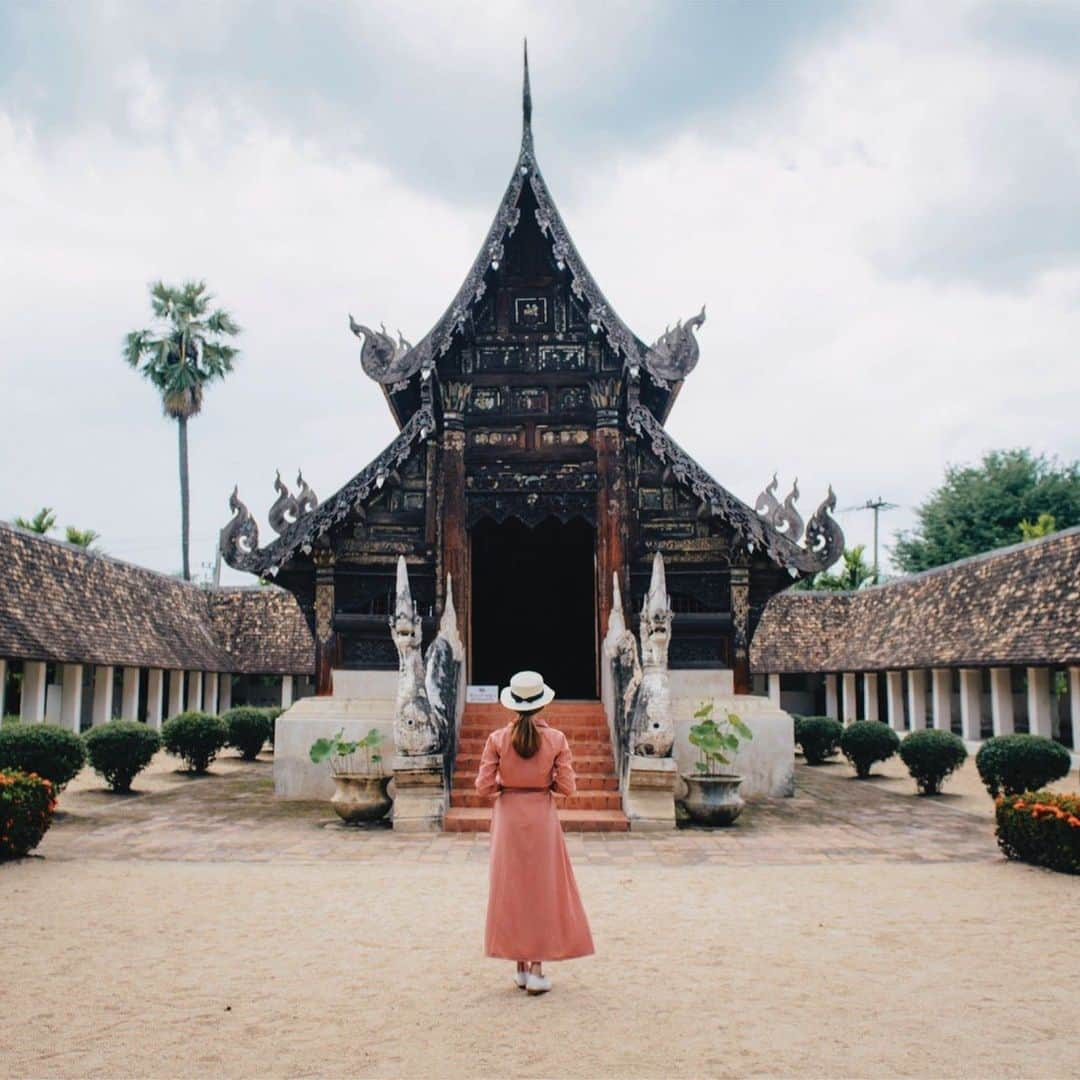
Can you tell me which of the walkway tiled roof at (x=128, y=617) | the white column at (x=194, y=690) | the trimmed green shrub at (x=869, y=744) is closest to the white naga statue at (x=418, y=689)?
the trimmed green shrub at (x=869, y=744)

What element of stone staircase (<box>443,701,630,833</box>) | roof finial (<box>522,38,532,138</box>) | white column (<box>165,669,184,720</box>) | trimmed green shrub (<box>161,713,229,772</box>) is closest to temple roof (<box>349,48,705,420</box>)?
roof finial (<box>522,38,532,138</box>)

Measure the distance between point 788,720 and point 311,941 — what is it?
8422 mm

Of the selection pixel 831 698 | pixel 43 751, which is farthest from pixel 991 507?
pixel 43 751

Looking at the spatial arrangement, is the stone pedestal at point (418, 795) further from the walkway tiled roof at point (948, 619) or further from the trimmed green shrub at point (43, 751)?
the walkway tiled roof at point (948, 619)

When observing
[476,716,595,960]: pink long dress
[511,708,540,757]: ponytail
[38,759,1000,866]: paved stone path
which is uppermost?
[511,708,540,757]: ponytail

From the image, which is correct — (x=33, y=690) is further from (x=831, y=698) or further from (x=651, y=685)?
(x=831, y=698)

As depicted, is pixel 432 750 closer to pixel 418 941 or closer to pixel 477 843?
pixel 477 843

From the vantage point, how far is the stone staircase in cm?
1088

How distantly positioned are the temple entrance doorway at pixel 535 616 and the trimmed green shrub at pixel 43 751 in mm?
7452

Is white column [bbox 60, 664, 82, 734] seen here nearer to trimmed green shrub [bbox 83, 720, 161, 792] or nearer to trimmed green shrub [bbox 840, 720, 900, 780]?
trimmed green shrub [bbox 83, 720, 161, 792]

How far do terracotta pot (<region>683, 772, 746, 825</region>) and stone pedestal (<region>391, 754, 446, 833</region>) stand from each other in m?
2.64

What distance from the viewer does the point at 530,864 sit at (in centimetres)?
541

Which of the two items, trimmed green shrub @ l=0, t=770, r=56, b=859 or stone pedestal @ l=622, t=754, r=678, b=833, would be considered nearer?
trimmed green shrub @ l=0, t=770, r=56, b=859

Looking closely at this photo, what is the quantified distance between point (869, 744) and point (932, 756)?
9.26 ft
